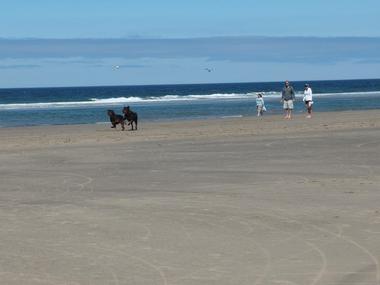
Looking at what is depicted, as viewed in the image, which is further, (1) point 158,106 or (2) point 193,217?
(1) point 158,106

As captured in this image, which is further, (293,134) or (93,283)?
(293,134)

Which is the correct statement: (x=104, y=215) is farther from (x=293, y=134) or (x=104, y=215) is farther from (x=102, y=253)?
(x=293, y=134)

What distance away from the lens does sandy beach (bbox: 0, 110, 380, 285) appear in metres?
6.27

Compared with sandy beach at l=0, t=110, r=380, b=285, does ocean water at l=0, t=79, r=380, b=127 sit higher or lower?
lower

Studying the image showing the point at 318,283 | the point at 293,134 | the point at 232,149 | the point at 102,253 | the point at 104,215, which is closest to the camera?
the point at 318,283

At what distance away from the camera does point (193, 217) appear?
342 inches

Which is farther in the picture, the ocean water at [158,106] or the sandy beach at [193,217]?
the ocean water at [158,106]

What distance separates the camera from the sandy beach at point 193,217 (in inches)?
247

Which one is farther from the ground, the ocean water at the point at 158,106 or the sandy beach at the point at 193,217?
the sandy beach at the point at 193,217

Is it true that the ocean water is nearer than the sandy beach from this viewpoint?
No

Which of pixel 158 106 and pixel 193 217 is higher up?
pixel 193 217

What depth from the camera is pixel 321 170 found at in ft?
42.5

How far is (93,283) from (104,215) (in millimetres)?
3036

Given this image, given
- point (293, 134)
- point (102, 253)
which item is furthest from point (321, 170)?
point (293, 134)
